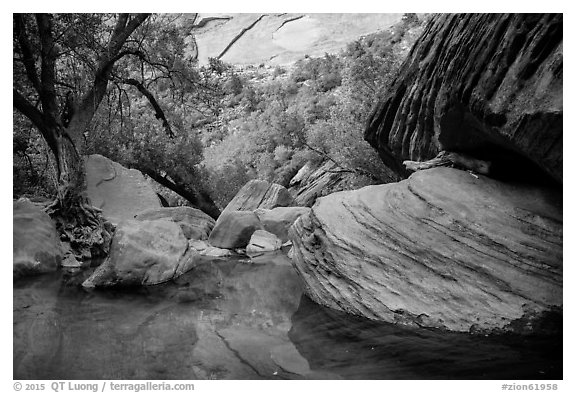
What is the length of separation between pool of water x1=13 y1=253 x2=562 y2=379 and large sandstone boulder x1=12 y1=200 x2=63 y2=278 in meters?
1.15

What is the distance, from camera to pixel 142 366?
15.4 feet

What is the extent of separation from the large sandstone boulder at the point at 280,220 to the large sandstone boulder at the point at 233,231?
2.24 feet

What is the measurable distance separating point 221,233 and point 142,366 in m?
8.88

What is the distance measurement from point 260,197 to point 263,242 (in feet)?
19.1

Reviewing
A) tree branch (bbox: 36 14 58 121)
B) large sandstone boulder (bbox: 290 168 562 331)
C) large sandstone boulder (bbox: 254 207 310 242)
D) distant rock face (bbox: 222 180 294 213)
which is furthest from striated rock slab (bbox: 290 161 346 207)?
large sandstone boulder (bbox: 290 168 562 331)

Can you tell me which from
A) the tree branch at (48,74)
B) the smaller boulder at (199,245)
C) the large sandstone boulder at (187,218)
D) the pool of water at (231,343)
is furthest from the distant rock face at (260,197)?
the pool of water at (231,343)

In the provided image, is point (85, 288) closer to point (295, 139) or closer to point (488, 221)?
point (488, 221)

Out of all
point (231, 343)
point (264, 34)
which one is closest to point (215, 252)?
point (264, 34)

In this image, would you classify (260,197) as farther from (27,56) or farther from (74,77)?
(27,56)

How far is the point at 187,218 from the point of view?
15.6 metres

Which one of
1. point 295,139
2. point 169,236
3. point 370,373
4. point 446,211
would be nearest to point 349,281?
point 446,211

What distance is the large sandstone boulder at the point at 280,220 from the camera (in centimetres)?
1438

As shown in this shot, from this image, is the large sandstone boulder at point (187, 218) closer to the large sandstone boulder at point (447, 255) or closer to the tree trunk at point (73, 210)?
the tree trunk at point (73, 210)

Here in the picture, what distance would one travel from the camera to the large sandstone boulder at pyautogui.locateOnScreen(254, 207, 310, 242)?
14.4 m
